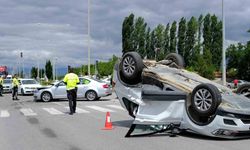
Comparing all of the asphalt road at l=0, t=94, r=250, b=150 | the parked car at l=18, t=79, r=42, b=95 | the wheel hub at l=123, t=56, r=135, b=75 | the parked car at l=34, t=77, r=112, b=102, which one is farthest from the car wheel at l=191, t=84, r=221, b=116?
the parked car at l=18, t=79, r=42, b=95

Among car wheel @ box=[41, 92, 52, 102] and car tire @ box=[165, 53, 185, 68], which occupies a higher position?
car tire @ box=[165, 53, 185, 68]

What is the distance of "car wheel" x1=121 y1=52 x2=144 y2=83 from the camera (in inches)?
472

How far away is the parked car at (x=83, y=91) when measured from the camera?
2652 cm

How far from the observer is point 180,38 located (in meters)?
79.5

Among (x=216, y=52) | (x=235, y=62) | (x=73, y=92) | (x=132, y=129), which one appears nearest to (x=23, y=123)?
(x=73, y=92)

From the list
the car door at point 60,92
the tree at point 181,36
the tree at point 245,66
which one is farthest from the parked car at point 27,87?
the tree at point 245,66

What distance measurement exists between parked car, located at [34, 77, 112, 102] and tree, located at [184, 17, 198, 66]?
50.4 metres

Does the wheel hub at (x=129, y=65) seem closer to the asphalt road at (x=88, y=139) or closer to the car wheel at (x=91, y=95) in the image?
the asphalt road at (x=88, y=139)

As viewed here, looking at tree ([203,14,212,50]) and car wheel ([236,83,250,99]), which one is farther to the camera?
tree ([203,14,212,50])

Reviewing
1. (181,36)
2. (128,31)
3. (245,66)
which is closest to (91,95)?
(128,31)

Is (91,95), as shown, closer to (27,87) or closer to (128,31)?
(27,87)

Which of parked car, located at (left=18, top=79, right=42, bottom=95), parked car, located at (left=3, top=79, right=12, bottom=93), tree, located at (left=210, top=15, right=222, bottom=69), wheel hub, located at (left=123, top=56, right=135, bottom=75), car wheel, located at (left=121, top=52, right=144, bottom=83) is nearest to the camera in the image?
car wheel, located at (left=121, top=52, right=144, bottom=83)

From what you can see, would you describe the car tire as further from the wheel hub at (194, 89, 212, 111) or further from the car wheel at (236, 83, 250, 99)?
the wheel hub at (194, 89, 212, 111)

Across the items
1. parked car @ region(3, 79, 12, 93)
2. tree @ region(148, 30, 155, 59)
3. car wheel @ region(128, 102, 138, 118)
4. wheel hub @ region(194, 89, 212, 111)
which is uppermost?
tree @ region(148, 30, 155, 59)
